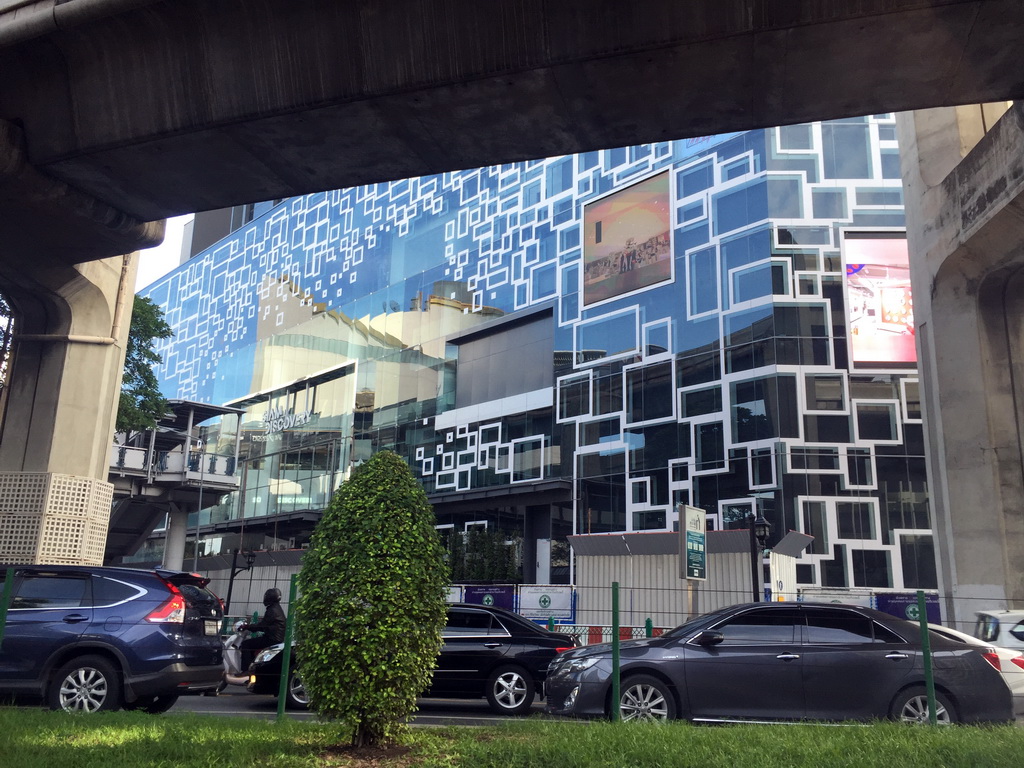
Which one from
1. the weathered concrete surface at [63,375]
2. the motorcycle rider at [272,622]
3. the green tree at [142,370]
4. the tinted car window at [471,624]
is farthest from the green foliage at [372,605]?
the green tree at [142,370]

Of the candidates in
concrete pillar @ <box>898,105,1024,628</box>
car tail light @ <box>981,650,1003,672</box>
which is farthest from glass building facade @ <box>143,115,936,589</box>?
car tail light @ <box>981,650,1003,672</box>

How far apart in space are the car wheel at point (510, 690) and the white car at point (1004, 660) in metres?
5.47

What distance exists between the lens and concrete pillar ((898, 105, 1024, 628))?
685 inches

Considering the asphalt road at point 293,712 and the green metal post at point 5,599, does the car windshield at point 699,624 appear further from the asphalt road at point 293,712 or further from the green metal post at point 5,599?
the green metal post at point 5,599

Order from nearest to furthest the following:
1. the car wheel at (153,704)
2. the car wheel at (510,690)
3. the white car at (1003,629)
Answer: the car wheel at (153,704) < the white car at (1003,629) < the car wheel at (510,690)

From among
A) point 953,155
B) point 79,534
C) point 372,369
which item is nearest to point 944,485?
point 953,155

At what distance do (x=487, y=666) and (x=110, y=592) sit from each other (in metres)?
5.22

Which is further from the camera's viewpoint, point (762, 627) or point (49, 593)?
point (49, 593)

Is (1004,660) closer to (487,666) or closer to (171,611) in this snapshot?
(487,666)

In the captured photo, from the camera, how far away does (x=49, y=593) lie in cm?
1045

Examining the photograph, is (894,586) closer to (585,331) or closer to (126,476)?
(585,331)

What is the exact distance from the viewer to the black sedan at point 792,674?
31.2 feet

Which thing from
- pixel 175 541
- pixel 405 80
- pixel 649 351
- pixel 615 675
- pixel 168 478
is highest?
pixel 649 351

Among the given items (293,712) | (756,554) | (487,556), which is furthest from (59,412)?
(487,556)
